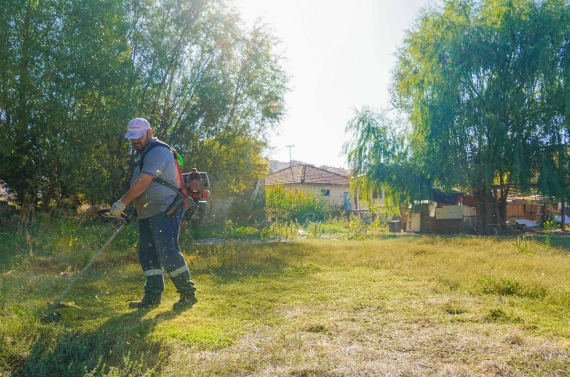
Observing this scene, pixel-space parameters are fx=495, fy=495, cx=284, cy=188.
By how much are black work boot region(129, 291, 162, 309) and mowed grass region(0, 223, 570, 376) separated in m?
0.12

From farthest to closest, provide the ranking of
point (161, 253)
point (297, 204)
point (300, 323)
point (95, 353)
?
point (297, 204) < point (161, 253) < point (300, 323) < point (95, 353)

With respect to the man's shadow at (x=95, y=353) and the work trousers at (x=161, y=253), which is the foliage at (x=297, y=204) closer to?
the work trousers at (x=161, y=253)

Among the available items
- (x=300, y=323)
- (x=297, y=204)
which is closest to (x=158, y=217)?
(x=300, y=323)

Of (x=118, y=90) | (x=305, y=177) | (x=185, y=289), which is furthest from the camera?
(x=305, y=177)

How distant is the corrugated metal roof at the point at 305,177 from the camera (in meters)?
41.4

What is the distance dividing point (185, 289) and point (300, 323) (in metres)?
1.52

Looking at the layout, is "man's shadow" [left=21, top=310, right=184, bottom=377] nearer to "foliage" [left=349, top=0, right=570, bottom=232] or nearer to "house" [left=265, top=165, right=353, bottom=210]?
"foliage" [left=349, top=0, right=570, bottom=232]

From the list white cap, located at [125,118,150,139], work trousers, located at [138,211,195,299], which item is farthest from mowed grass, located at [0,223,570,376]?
white cap, located at [125,118,150,139]

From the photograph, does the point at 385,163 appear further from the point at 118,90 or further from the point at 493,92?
the point at 118,90

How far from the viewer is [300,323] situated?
4219 mm

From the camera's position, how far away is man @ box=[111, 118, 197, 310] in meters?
5.05

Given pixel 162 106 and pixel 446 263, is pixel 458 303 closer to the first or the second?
pixel 446 263

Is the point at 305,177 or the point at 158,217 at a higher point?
the point at 305,177

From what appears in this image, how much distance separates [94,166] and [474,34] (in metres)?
15.6
